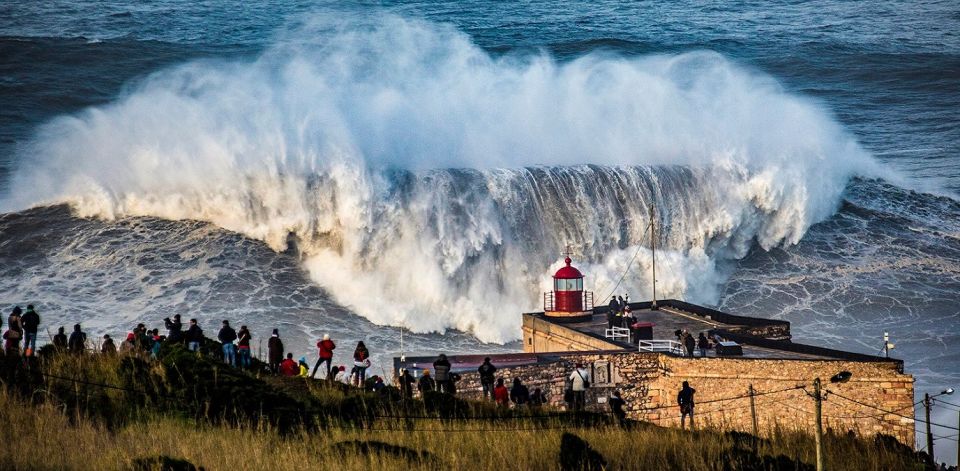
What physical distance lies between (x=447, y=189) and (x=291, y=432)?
2571cm

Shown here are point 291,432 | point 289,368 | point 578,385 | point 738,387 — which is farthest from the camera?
point 738,387

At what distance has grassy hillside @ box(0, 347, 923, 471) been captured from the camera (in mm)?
11719

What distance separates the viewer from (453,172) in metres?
40.0

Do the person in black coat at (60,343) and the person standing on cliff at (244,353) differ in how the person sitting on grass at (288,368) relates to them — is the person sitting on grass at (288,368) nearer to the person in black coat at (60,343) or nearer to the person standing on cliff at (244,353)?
the person standing on cliff at (244,353)

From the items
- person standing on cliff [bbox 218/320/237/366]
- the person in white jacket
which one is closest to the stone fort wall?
the person in white jacket

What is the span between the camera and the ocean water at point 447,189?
34188 mm

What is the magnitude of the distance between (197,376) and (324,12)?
2138 inches

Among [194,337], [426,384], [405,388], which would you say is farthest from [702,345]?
[194,337]

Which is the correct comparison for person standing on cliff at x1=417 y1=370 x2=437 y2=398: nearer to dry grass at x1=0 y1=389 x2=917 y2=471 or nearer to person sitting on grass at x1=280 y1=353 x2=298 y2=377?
person sitting on grass at x1=280 y1=353 x2=298 y2=377

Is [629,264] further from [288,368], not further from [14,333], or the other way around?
[14,333]

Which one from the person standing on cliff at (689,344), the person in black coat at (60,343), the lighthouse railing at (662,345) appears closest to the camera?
the person in black coat at (60,343)

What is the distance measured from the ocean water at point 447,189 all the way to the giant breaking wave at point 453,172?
0.31 ft

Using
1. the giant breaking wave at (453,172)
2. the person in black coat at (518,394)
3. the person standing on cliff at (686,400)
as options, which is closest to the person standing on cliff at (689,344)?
the person standing on cliff at (686,400)

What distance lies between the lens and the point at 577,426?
14875 millimetres
